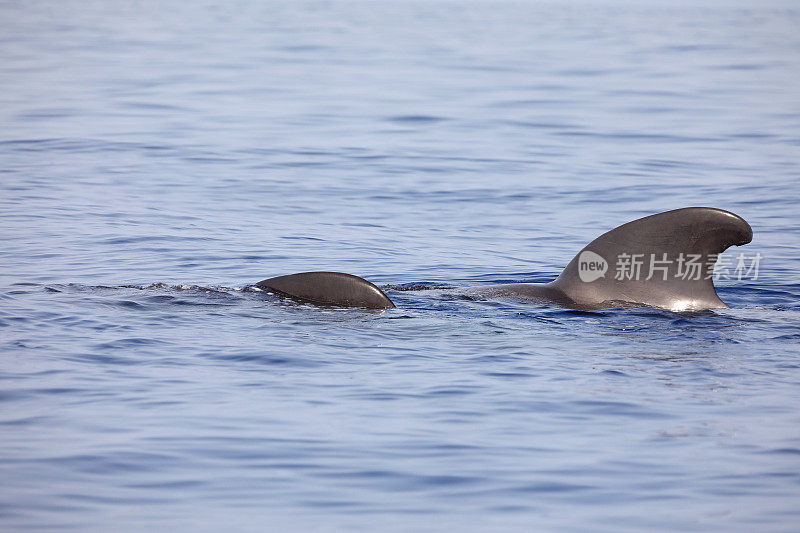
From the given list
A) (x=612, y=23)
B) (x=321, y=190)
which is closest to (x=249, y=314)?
(x=321, y=190)

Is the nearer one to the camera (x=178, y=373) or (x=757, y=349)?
(x=178, y=373)

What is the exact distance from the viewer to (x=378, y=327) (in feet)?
31.3

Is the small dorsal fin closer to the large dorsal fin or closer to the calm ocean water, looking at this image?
the calm ocean water

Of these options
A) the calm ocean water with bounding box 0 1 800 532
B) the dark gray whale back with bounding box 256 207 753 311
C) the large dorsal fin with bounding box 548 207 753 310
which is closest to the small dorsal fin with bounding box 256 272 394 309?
the dark gray whale back with bounding box 256 207 753 311

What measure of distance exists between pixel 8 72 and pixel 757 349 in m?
28.1

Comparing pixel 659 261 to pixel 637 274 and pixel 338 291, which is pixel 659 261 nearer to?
pixel 637 274

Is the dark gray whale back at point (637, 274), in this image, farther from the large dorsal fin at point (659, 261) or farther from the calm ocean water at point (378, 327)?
the calm ocean water at point (378, 327)

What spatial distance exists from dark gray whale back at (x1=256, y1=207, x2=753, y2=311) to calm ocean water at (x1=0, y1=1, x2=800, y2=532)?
0.17 metres

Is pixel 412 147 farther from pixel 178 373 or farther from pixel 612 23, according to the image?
pixel 612 23

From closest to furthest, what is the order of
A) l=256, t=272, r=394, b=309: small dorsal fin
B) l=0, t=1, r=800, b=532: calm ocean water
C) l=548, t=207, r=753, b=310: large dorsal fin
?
l=0, t=1, r=800, b=532: calm ocean water, l=548, t=207, r=753, b=310: large dorsal fin, l=256, t=272, r=394, b=309: small dorsal fin

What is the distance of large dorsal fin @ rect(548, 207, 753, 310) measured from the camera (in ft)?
30.3

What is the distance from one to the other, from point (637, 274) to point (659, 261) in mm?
253

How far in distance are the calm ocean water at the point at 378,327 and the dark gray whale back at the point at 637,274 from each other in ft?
0.57

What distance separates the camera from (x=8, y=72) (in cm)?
3278
